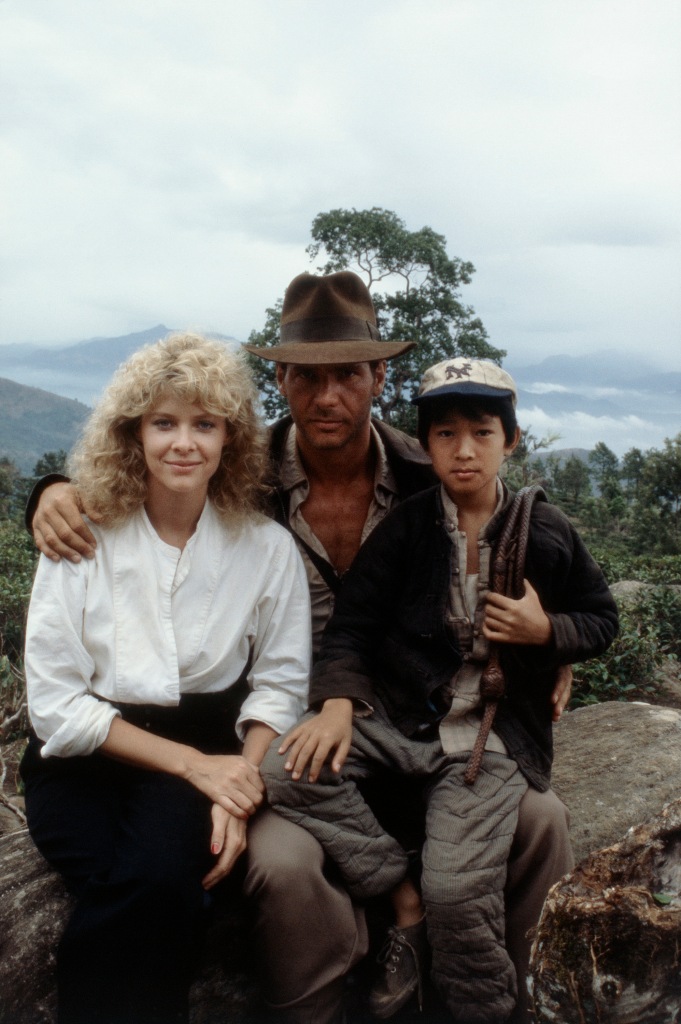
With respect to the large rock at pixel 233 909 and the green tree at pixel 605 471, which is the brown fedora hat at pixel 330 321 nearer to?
the large rock at pixel 233 909

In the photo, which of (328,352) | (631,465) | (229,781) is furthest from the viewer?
(631,465)

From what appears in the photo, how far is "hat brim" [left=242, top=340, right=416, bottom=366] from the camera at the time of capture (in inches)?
142

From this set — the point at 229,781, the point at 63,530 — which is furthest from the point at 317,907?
the point at 63,530

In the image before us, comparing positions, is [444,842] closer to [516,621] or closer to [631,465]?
[516,621]

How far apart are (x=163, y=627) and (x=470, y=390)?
1283 millimetres

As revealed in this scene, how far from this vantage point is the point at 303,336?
388 centimetres

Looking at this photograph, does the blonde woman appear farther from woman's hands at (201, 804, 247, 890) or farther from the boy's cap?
the boy's cap

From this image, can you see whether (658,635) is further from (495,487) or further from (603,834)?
(495,487)

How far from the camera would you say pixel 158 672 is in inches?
111

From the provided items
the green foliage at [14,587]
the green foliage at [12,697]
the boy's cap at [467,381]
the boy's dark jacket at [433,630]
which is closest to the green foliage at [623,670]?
the boy's dark jacket at [433,630]

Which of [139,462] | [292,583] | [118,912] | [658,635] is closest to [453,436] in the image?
[292,583]

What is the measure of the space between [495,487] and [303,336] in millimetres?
1308

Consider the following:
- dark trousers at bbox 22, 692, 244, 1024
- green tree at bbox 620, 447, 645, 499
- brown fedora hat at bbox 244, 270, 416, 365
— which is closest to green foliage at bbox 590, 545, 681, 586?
brown fedora hat at bbox 244, 270, 416, 365

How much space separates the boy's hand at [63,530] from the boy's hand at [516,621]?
1332mm
